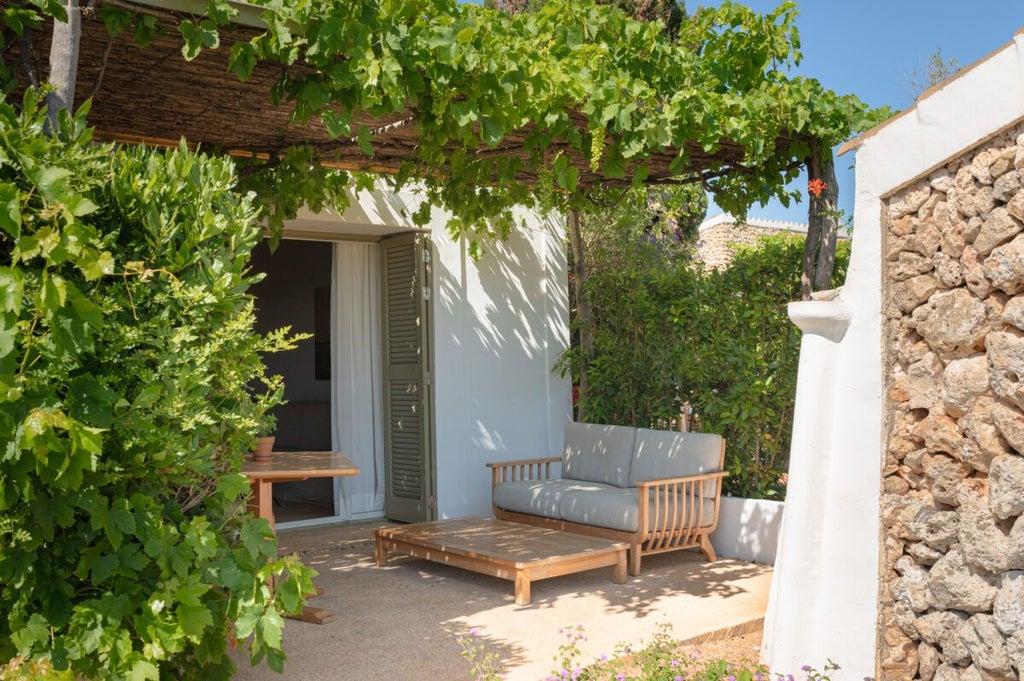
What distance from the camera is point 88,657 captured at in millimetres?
3154

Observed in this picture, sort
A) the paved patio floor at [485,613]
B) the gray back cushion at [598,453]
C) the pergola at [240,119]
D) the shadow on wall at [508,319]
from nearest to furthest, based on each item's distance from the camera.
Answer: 1. the pergola at [240,119]
2. the paved patio floor at [485,613]
3. the gray back cushion at [598,453]
4. the shadow on wall at [508,319]

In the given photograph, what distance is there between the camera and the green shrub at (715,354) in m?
7.09

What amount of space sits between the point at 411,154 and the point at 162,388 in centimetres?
370

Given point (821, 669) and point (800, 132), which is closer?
point (821, 669)

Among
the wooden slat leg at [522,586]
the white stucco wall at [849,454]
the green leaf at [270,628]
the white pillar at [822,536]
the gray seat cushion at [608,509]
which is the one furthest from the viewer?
the gray seat cushion at [608,509]

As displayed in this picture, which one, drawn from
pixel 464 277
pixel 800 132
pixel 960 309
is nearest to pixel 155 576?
pixel 960 309

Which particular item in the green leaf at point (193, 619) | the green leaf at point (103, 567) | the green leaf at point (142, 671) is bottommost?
the green leaf at point (142, 671)

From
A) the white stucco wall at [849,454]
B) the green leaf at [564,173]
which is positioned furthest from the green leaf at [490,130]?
the white stucco wall at [849,454]

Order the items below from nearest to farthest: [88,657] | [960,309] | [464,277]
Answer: [88,657] < [960,309] < [464,277]

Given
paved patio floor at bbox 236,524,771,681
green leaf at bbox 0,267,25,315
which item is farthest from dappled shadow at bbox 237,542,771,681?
green leaf at bbox 0,267,25,315

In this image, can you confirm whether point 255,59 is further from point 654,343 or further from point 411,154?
point 654,343

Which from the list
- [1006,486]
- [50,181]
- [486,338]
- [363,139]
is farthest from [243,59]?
[486,338]

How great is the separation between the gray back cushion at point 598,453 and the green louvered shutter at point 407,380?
1.25m

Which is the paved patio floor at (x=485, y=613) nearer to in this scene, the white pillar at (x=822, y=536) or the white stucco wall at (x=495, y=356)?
the white pillar at (x=822, y=536)
